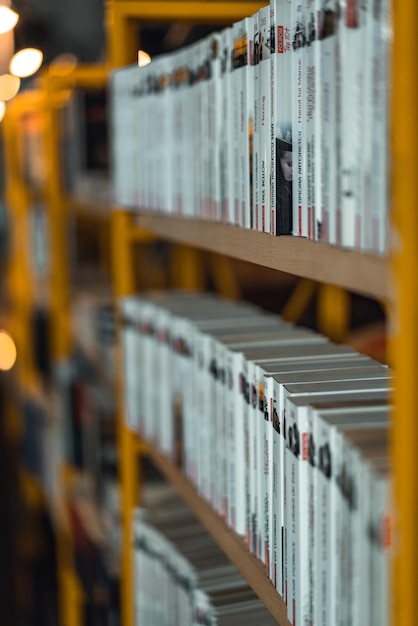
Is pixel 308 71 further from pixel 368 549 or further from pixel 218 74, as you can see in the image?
pixel 368 549

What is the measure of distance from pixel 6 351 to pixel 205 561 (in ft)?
11.8

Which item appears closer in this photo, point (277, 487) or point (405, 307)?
point (405, 307)

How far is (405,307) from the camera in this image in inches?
31.9

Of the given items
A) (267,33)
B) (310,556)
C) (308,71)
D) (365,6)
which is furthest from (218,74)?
(310,556)

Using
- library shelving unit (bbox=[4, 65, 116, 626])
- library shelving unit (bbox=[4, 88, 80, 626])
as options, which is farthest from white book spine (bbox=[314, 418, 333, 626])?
library shelving unit (bbox=[4, 88, 80, 626])

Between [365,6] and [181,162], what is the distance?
803 mm

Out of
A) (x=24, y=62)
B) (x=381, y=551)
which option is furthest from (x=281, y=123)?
(x=24, y=62)

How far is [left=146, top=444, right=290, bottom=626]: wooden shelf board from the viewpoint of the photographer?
1246 mm

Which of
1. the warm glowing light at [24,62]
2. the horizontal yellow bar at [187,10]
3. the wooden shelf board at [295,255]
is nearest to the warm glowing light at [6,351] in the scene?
the warm glowing light at [24,62]

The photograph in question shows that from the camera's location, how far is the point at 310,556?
42.8 inches

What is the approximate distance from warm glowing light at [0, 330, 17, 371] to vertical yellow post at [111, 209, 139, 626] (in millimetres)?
2891

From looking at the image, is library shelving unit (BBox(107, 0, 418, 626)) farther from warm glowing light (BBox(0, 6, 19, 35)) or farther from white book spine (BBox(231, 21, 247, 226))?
warm glowing light (BBox(0, 6, 19, 35))

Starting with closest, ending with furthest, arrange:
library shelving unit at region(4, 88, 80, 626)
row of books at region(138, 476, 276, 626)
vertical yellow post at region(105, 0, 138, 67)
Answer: row of books at region(138, 476, 276, 626)
vertical yellow post at region(105, 0, 138, 67)
library shelving unit at region(4, 88, 80, 626)

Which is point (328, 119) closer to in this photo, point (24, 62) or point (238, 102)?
point (238, 102)
